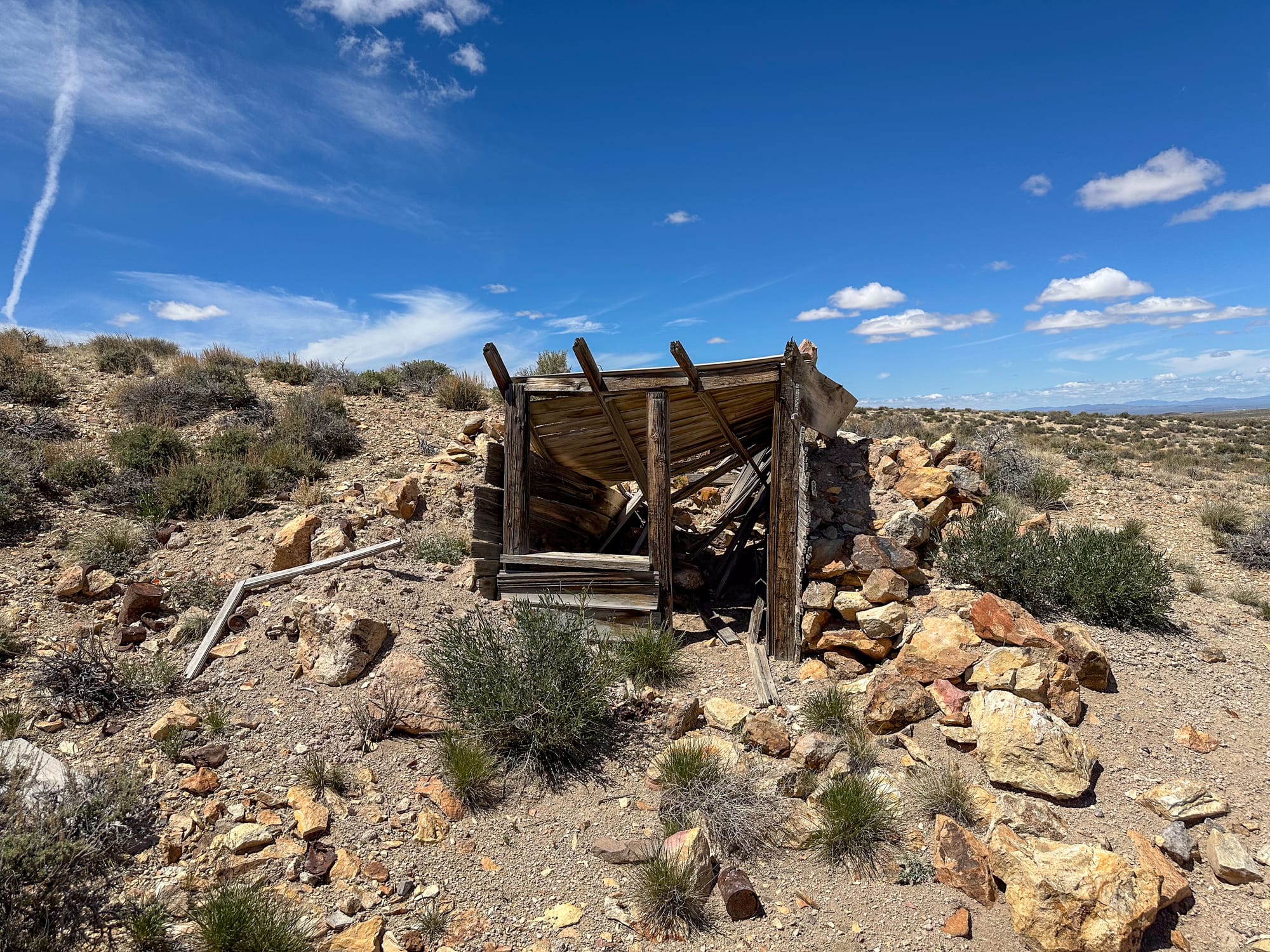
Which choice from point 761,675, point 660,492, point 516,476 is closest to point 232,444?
point 516,476

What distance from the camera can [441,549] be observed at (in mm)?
7656

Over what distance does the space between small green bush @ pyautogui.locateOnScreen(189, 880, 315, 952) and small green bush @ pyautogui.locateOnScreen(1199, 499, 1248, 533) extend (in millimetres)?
12308

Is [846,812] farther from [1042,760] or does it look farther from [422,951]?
[422,951]

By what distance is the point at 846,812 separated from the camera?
383cm

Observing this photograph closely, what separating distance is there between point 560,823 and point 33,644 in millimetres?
5184

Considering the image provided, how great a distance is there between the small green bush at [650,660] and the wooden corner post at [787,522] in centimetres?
106

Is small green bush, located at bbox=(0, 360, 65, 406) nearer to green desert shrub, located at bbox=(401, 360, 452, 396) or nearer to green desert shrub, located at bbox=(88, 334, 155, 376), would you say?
green desert shrub, located at bbox=(88, 334, 155, 376)

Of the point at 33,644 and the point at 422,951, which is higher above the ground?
the point at 33,644

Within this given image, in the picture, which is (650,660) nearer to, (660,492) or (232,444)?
(660,492)

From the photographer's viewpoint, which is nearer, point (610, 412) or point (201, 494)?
point (610, 412)

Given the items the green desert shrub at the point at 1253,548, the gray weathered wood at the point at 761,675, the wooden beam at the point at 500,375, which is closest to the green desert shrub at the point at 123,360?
the wooden beam at the point at 500,375

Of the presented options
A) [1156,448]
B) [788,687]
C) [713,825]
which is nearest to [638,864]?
[713,825]

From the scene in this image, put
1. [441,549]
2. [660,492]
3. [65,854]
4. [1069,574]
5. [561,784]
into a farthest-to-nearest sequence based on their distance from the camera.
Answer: [441,549] < [660,492] < [1069,574] < [561,784] < [65,854]

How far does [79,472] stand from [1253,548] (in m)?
16.2
